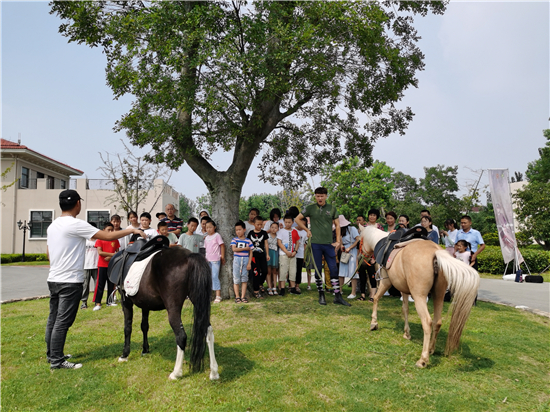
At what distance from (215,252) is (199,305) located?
12.8ft

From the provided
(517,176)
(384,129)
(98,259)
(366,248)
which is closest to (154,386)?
(366,248)

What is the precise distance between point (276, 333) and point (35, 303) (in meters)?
6.87

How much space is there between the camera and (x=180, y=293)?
4051 millimetres

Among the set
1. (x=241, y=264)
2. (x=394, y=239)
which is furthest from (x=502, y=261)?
(x=241, y=264)

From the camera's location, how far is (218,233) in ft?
26.9

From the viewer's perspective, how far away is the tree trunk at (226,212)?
8183 millimetres

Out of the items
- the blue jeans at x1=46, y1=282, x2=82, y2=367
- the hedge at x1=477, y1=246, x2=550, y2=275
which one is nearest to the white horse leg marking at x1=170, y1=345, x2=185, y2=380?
the blue jeans at x1=46, y1=282, x2=82, y2=367

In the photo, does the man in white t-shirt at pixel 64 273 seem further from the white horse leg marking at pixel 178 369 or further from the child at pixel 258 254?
the child at pixel 258 254

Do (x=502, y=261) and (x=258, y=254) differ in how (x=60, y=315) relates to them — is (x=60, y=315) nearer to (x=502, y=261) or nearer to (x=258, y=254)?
(x=258, y=254)

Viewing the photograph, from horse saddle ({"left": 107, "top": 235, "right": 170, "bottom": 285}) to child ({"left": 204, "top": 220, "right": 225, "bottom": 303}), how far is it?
2981 millimetres

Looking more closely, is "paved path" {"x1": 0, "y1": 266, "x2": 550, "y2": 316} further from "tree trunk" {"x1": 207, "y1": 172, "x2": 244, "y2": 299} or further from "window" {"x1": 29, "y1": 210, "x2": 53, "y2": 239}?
"window" {"x1": 29, "y1": 210, "x2": 53, "y2": 239}

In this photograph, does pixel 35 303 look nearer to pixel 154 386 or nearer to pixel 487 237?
pixel 154 386

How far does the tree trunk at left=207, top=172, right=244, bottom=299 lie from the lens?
818 cm

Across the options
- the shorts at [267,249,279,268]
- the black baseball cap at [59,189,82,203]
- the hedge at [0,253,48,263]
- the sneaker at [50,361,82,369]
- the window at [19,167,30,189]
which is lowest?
the hedge at [0,253,48,263]
